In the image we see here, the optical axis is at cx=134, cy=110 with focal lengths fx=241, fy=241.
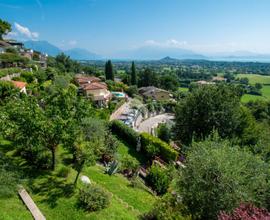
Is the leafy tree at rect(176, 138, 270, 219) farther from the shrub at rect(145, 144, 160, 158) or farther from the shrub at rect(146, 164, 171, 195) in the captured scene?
the shrub at rect(145, 144, 160, 158)

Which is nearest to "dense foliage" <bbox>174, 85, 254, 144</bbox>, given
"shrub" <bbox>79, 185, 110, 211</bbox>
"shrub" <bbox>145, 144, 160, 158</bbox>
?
"shrub" <bbox>145, 144, 160, 158</bbox>

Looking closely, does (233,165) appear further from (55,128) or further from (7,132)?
(7,132)

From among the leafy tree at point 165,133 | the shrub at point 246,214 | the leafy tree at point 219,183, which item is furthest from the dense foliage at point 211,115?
the shrub at point 246,214

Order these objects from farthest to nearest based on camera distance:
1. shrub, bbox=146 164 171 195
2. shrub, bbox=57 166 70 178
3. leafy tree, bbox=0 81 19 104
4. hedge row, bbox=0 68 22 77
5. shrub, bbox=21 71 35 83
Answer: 1. shrub, bbox=21 71 35 83
2. hedge row, bbox=0 68 22 77
3. leafy tree, bbox=0 81 19 104
4. shrub, bbox=146 164 171 195
5. shrub, bbox=57 166 70 178

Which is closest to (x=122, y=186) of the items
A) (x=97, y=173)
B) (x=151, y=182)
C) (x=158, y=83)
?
(x=97, y=173)

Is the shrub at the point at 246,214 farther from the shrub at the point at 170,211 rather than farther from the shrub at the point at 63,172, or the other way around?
the shrub at the point at 63,172

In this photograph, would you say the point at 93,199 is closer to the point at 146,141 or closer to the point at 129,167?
the point at 129,167
